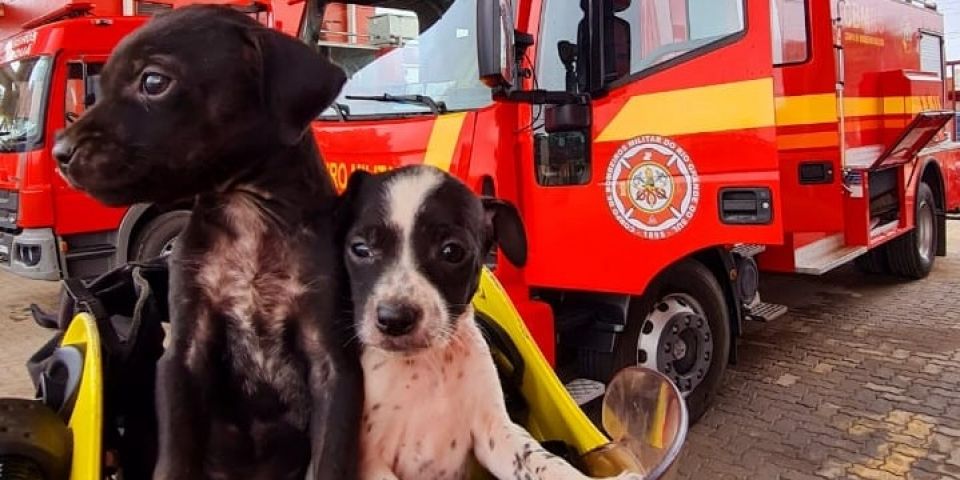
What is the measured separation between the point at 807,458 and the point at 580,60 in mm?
2326

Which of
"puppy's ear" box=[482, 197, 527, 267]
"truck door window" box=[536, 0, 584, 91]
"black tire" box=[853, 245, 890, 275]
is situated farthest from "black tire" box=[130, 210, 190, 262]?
"black tire" box=[853, 245, 890, 275]

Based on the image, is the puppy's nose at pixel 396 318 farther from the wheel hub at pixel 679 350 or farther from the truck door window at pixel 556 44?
the wheel hub at pixel 679 350

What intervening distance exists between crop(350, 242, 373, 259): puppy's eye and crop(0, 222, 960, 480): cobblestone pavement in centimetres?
207

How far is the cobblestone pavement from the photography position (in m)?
4.08

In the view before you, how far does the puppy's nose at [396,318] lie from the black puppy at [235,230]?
0.27 feet

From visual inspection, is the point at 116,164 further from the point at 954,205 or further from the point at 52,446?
the point at 954,205

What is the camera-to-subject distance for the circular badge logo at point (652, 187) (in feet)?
12.3

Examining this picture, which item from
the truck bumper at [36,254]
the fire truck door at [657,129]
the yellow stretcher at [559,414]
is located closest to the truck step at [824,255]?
the fire truck door at [657,129]

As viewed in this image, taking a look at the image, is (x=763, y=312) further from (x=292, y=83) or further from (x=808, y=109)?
(x=292, y=83)

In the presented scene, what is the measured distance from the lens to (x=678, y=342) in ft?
14.6

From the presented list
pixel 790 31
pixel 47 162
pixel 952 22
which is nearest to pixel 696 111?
pixel 790 31

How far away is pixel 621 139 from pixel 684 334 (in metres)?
1.25

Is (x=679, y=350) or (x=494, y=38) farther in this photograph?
(x=679, y=350)

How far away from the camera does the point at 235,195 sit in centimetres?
141
